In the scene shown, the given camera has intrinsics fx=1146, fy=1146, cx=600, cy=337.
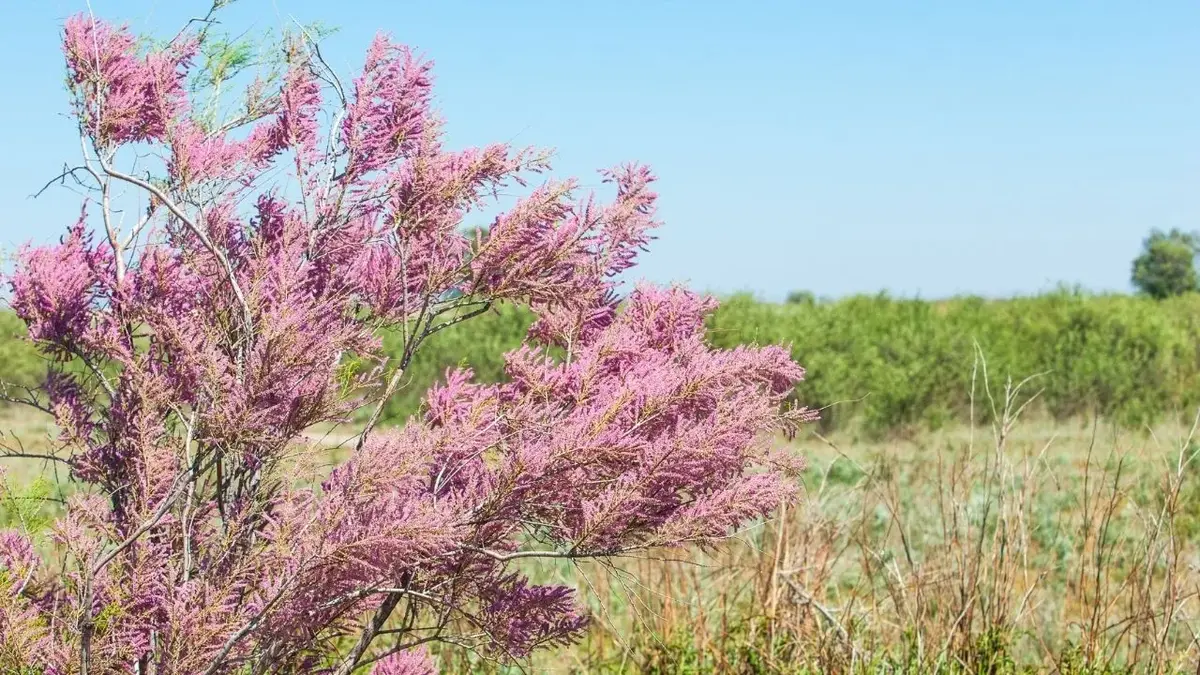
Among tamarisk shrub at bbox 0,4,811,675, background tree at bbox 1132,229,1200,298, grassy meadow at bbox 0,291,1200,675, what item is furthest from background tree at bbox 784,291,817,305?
background tree at bbox 1132,229,1200,298

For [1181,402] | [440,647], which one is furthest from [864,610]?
[1181,402]

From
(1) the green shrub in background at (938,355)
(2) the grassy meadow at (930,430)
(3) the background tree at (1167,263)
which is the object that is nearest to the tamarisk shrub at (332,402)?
(2) the grassy meadow at (930,430)

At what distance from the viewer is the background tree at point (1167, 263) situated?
189ft

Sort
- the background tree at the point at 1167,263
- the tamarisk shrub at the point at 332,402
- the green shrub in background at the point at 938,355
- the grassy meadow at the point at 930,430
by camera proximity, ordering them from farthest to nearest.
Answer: the background tree at the point at 1167,263 → the green shrub in background at the point at 938,355 → the grassy meadow at the point at 930,430 → the tamarisk shrub at the point at 332,402

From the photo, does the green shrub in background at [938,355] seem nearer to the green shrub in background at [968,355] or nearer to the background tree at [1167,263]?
the green shrub in background at [968,355]

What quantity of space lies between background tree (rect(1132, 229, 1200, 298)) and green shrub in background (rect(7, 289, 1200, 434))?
44406 mm

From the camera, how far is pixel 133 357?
260cm

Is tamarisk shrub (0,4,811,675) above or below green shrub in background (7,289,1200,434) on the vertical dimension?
below

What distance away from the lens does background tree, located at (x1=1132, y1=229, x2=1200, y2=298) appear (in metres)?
57.8

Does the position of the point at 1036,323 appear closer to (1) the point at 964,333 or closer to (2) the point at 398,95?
(1) the point at 964,333

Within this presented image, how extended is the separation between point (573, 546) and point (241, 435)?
72cm

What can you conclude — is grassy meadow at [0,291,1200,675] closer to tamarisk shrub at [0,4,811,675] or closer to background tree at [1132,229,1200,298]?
tamarisk shrub at [0,4,811,675]

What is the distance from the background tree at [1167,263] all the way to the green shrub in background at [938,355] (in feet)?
146

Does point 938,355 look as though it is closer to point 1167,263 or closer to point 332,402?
point 332,402
